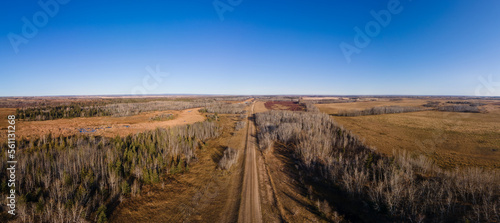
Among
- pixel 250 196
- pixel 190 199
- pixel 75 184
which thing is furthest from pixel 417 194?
pixel 75 184

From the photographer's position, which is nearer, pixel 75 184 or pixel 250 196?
pixel 75 184

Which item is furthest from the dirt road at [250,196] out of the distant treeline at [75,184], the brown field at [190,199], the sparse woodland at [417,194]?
the sparse woodland at [417,194]

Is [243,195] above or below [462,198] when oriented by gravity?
below

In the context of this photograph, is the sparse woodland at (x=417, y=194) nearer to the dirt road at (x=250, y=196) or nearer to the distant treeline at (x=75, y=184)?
the dirt road at (x=250, y=196)

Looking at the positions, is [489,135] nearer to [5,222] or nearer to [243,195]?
[243,195]

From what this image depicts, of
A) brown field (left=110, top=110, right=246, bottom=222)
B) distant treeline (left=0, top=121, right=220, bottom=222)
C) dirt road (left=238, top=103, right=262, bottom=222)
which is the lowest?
brown field (left=110, top=110, right=246, bottom=222)

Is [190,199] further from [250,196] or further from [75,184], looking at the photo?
[75,184]

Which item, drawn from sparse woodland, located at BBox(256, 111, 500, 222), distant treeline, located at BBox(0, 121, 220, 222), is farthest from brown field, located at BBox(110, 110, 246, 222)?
sparse woodland, located at BBox(256, 111, 500, 222)

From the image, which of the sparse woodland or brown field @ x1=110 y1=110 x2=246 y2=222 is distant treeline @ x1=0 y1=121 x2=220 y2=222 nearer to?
brown field @ x1=110 y1=110 x2=246 y2=222

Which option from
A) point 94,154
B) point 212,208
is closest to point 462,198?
point 212,208

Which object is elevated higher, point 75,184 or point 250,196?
point 75,184

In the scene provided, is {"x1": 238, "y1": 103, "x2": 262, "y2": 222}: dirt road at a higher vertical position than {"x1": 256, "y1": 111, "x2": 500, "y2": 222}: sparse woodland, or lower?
lower
